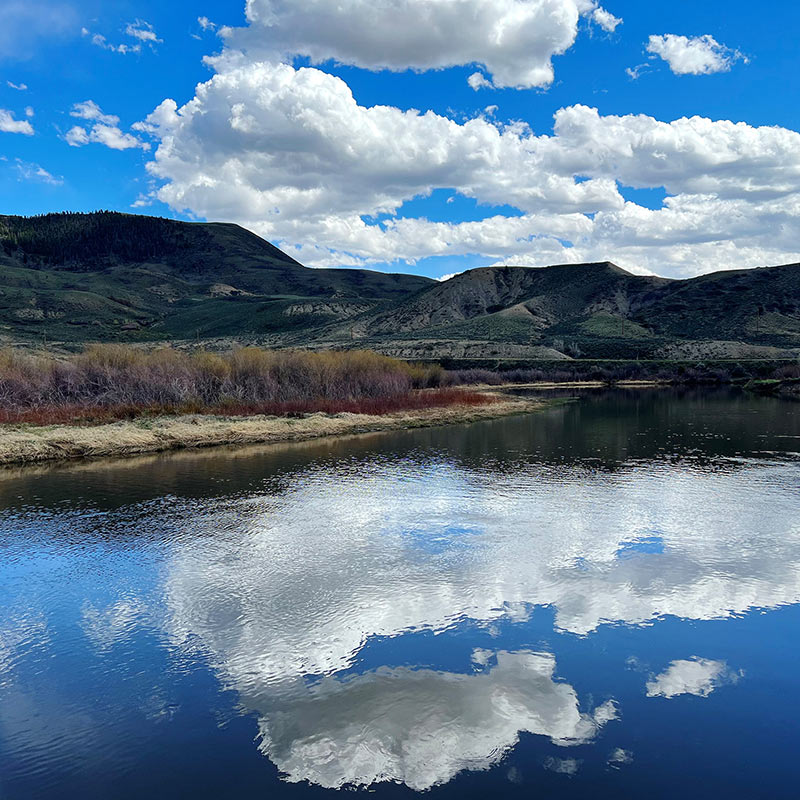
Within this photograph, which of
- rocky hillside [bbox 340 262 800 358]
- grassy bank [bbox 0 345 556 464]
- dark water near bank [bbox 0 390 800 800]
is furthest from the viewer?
rocky hillside [bbox 340 262 800 358]

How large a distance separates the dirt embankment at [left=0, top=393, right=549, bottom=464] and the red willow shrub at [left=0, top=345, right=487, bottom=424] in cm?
330

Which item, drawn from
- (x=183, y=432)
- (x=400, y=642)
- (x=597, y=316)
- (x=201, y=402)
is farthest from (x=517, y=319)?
(x=400, y=642)

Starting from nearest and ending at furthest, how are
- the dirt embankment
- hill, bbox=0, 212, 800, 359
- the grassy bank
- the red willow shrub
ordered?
the dirt embankment → the grassy bank → the red willow shrub → hill, bbox=0, 212, 800, 359

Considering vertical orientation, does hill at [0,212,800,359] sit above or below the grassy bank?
above

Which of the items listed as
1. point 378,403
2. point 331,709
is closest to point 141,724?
point 331,709

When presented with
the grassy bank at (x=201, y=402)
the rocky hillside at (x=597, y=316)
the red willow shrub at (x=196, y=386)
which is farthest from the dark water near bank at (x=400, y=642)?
the rocky hillside at (x=597, y=316)

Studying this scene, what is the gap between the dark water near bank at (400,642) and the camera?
28.1 ft

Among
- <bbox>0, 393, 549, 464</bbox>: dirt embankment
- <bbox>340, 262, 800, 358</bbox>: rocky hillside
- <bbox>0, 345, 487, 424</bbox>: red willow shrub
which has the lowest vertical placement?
<bbox>0, 393, 549, 464</bbox>: dirt embankment

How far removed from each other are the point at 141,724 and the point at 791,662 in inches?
419

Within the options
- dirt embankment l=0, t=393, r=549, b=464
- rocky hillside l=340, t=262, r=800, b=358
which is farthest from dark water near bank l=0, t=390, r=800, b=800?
rocky hillside l=340, t=262, r=800, b=358

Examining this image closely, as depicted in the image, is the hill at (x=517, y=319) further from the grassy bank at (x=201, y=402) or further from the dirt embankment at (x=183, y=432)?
the dirt embankment at (x=183, y=432)

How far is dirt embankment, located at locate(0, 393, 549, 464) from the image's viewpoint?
32.8 m

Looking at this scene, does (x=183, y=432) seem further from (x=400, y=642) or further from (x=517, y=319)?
(x=517, y=319)

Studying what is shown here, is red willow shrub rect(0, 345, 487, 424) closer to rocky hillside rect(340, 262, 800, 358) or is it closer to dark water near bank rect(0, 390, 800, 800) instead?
dark water near bank rect(0, 390, 800, 800)
